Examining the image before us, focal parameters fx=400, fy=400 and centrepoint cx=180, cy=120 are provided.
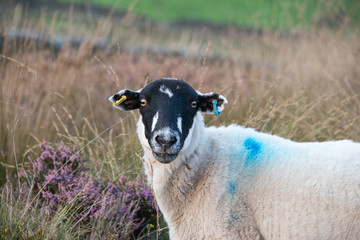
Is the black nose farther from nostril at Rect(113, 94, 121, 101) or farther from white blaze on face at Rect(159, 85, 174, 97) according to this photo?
nostril at Rect(113, 94, 121, 101)

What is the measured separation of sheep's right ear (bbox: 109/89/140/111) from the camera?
10.6 ft

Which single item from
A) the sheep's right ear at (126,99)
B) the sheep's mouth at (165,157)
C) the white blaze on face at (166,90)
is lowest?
the sheep's mouth at (165,157)

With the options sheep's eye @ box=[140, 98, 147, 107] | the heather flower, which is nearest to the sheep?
sheep's eye @ box=[140, 98, 147, 107]

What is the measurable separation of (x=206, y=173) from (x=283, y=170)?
579 millimetres

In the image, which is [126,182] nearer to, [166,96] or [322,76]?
[166,96]

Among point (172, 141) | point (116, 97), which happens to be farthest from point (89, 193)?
point (172, 141)

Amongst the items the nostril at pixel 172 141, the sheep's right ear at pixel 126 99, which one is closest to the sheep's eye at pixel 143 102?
the sheep's right ear at pixel 126 99

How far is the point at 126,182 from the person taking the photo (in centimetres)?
387

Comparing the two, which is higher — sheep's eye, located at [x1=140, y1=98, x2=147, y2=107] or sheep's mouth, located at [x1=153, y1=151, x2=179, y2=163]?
sheep's eye, located at [x1=140, y1=98, x2=147, y2=107]

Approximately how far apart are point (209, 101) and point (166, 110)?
48 centimetres

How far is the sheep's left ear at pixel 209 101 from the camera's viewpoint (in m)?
3.23

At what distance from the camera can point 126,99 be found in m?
3.29

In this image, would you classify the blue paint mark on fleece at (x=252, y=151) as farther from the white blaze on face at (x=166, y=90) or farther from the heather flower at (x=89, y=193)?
the heather flower at (x=89, y=193)

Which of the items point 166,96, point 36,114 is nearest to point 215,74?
point 36,114
